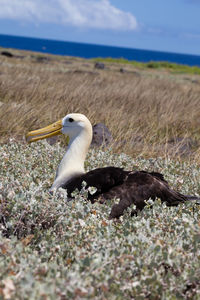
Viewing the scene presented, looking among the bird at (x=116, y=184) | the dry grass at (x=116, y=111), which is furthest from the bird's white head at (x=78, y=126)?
the dry grass at (x=116, y=111)

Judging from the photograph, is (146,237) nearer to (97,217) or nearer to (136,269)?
(136,269)

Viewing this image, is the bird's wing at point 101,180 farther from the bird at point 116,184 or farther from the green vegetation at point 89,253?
the green vegetation at point 89,253

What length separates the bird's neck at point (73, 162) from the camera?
3.97 metres

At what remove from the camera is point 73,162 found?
411cm

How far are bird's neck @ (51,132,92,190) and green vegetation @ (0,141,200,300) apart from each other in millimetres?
387

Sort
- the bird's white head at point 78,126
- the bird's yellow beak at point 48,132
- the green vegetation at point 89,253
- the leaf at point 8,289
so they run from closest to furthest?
the leaf at point 8,289, the green vegetation at point 89,253, the bird's white head at point 78,126, the bird's yellow beak at point 48,132

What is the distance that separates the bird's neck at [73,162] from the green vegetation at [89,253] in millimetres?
387

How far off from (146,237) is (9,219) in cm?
91

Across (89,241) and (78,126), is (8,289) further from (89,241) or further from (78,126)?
(78,126)

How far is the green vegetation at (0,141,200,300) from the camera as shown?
6.63 ft

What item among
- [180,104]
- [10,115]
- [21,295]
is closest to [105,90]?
[180,104]

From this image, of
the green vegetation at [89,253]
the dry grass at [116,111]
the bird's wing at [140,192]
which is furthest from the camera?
the dry grass at [116,111]

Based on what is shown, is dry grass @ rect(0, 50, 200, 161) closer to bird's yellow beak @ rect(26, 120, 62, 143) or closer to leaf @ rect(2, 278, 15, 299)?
bird's yellow beak @ rect(26, 120, 62, 143)

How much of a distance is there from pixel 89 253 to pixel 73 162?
1758 millimetres
